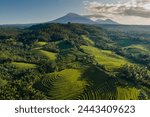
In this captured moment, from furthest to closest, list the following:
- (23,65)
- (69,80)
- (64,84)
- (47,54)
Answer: (47,54)
(23,65)
(69,80)
(64,84)

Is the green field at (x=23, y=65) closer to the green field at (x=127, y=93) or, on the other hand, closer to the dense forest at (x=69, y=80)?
the dense forest at (x=69, y=80)

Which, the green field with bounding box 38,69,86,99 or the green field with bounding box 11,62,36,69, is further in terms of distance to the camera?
the green field with bounding box 11,62,36,69

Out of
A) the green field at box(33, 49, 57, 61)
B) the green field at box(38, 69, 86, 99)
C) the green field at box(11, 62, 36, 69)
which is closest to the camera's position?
the green field at box(38, 69, 86, 99)

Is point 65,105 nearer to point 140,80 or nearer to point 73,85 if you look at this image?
point 73,85

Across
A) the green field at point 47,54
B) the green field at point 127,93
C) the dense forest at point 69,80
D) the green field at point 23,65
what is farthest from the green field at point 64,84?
the green field at point 47,54

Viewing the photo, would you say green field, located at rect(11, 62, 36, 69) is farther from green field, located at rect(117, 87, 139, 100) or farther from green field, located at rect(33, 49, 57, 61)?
green field, located at rect(117, 87, 139, 100)

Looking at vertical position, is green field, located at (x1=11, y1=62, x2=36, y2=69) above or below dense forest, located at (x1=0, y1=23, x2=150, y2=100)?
below

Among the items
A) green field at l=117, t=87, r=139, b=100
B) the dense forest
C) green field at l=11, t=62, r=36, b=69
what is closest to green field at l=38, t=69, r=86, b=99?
the dense forest

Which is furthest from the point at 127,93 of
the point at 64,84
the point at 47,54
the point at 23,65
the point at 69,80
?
the point at 47,54

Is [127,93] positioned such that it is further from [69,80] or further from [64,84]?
[69,80]

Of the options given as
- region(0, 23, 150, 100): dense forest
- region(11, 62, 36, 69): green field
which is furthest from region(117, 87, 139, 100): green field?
region(11, 62, 36, 69): green field

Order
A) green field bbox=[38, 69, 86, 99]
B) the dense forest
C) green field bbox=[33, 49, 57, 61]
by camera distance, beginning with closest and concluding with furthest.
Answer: the dense forest, green field bbox=[38, 69, 86, 99], green field bbox=[33, 49, 57, 61]

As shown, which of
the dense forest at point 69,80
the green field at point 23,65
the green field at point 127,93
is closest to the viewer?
the green field at point 127,93
